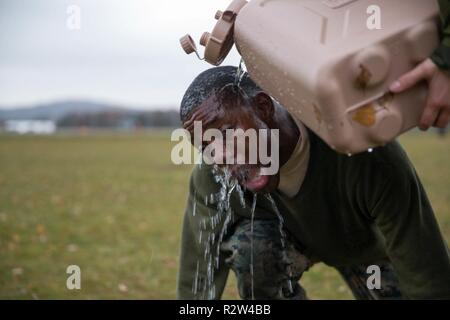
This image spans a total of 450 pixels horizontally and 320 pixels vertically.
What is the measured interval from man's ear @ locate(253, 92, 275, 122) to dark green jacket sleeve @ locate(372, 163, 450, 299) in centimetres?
53

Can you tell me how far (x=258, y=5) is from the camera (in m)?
2.42

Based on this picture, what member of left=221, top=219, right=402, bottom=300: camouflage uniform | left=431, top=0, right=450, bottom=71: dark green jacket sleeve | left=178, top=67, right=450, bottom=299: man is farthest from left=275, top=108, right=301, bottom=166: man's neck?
left=431, top=0, right=450, bottom=71: dark green jacket sleeve

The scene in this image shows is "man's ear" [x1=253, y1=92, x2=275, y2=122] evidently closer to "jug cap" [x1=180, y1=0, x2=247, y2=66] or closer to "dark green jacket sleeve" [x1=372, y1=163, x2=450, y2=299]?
"jug cap" [x1=180, y1=0, x2=247, y2=66]

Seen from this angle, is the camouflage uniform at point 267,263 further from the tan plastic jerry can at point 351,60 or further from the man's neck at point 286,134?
the tan plastic jerry can at point 351,60

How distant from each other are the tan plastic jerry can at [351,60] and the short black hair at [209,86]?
457 millimetres

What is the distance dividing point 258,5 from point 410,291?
134cm

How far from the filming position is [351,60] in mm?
2006

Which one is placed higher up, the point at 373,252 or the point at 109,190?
the point at 109,190

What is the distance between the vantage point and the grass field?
4.71 meters

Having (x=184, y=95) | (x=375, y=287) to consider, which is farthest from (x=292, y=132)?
(x=375, y=287)

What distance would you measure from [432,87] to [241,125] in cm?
83

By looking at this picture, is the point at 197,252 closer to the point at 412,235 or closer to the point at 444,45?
the point at 412,235

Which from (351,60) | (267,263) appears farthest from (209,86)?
(267,263)
